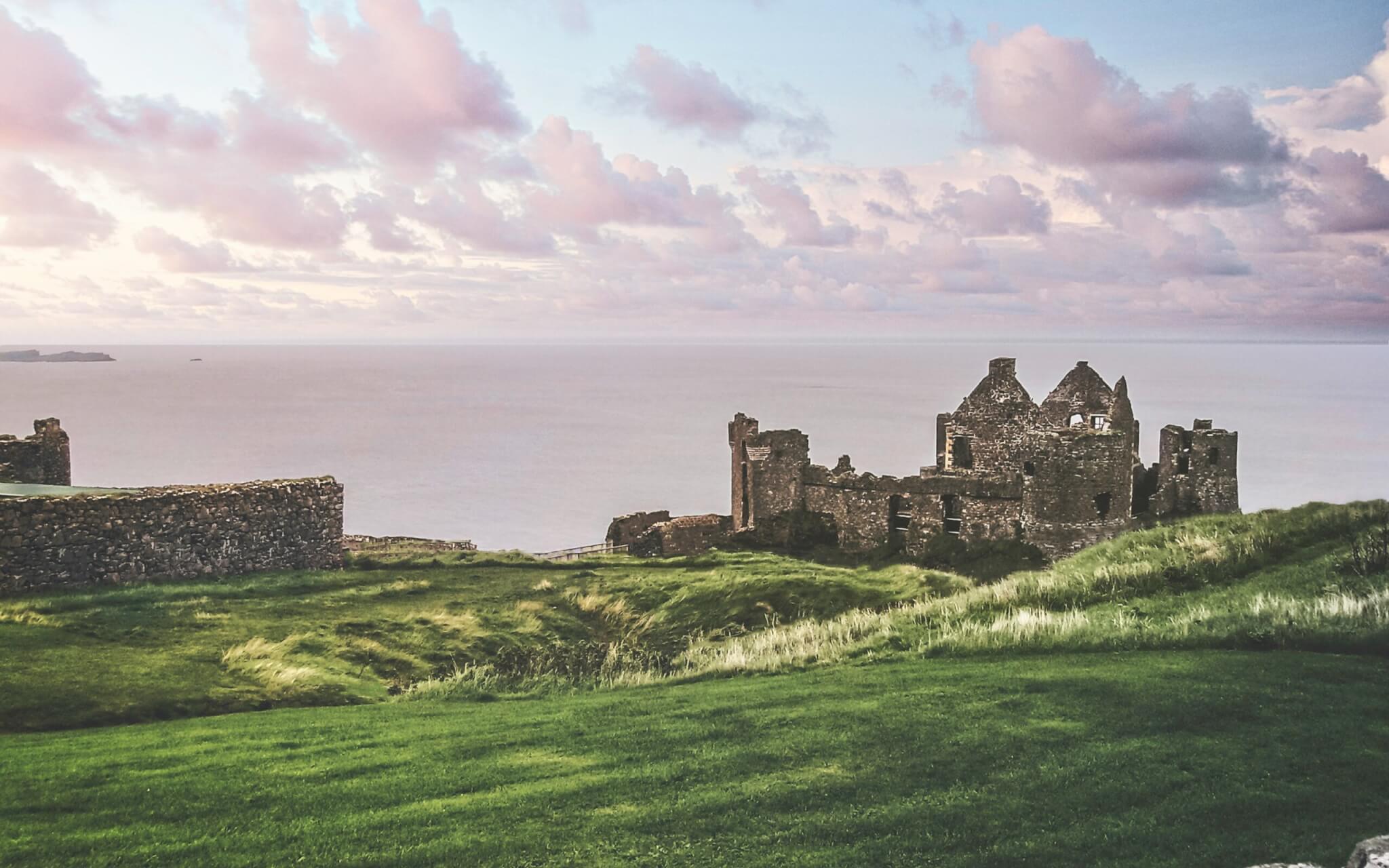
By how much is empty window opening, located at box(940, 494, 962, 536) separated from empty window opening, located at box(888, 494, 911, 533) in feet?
5.20

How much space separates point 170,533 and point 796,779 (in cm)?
1848

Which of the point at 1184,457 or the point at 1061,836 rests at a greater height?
the point at 1184,457

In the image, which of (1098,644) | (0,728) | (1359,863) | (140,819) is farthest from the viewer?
(1098,644)

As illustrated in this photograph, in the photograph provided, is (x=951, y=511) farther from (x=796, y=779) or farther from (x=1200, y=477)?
(x=796, y=779)

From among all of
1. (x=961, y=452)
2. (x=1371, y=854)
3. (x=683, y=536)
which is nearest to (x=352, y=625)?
(x=1371, y=854)

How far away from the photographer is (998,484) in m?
35.1

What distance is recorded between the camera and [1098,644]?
1400cm

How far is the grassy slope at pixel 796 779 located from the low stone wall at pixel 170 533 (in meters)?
9.47

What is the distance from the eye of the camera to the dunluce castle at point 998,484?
32.9 m

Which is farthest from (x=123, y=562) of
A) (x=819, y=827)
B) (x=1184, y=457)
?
(x=1184, y=457)

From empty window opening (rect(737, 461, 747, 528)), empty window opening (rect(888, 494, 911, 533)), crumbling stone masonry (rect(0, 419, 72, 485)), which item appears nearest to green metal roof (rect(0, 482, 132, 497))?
crumbling stone masonry (rect(0, 419, 72, 485))

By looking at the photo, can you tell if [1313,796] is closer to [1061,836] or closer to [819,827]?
[1061,836]

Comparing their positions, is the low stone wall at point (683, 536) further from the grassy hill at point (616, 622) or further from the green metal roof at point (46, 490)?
the green metal roof at point (46, 490)

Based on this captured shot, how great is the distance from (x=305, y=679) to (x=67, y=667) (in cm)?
354
